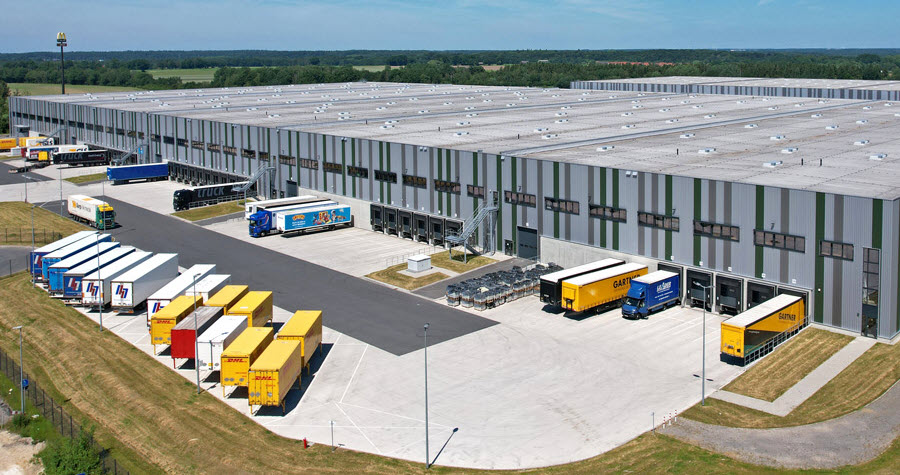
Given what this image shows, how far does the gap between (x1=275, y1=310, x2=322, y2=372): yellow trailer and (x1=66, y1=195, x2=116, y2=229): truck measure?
4404 centimetres

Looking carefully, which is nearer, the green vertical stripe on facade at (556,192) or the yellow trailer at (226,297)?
the yellow trailer at (226,297)

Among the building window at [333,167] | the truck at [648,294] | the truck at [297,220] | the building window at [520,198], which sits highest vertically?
the building window at [333,167]

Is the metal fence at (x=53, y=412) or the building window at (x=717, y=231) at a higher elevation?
the building window at (x=717, y=231)

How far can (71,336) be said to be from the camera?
193 ft

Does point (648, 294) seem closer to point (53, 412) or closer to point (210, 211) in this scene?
point (53, 412)

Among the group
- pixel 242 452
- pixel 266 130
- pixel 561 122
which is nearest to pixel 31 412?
pixel 242 452

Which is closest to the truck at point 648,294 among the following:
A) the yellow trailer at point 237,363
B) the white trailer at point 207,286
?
the yellow trailer at point 237,363

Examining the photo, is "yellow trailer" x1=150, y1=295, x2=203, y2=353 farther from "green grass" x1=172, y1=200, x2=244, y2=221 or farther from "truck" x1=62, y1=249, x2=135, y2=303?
"green grass" x1=172, y1=200, x2=244, y2=221

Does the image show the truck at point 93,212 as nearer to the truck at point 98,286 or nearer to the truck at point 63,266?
the truck at point 63,266

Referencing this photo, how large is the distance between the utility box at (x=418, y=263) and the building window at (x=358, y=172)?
19659 mm

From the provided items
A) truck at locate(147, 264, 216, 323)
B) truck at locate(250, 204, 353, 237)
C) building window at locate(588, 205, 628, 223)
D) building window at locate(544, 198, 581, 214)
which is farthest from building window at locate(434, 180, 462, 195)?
truck at locate(147, 264, 216, 323)

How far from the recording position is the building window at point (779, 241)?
5794 centimetres

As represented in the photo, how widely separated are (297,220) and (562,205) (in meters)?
29.1

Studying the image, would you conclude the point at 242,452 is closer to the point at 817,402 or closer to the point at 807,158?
the point at 817,402
